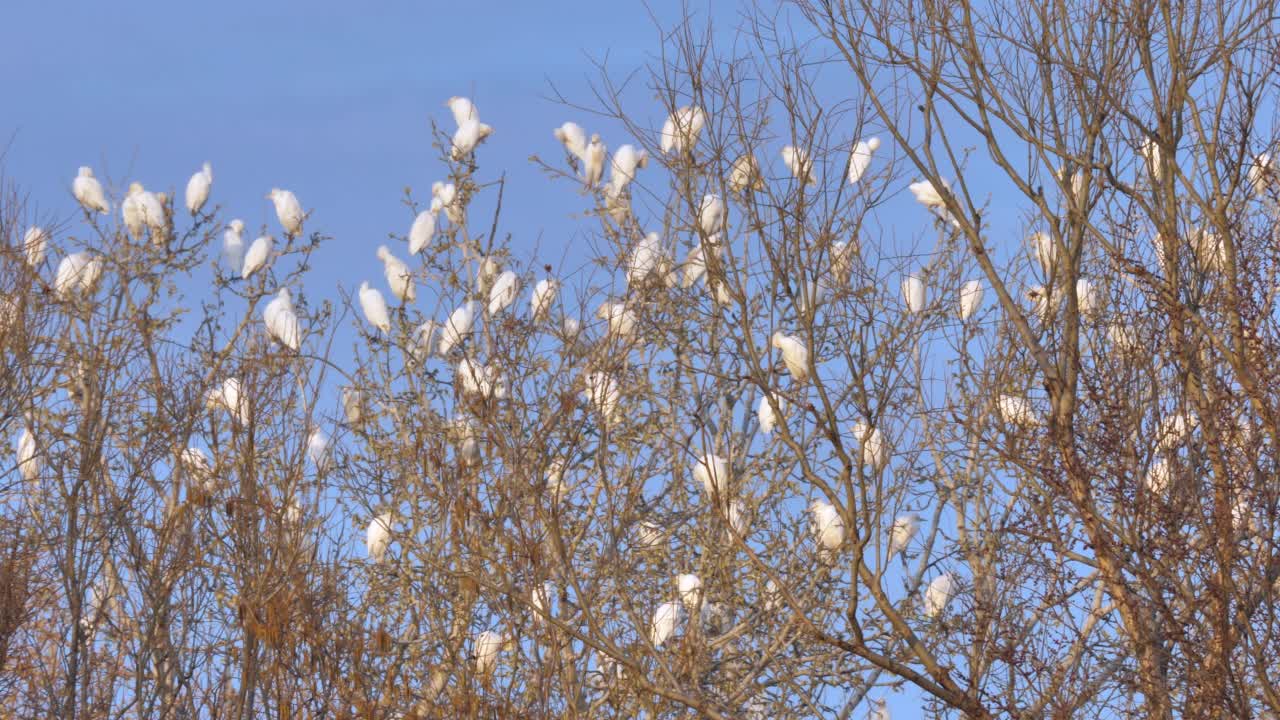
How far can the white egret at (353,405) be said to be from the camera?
8945mm

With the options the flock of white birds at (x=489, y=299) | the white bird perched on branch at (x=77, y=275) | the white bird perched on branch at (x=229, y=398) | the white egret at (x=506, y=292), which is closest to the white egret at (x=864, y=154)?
the flock of white birds at (x=489, y=299)

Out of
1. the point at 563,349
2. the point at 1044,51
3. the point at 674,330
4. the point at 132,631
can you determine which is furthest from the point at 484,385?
the point at 1044,51

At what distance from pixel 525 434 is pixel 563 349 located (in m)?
0.54

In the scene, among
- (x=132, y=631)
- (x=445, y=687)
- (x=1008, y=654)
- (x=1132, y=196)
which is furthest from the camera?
(x=132, y=631)

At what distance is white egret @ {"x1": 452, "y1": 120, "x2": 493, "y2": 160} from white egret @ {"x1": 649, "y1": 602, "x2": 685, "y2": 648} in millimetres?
3527

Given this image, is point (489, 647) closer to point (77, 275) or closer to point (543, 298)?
point (543, 298)

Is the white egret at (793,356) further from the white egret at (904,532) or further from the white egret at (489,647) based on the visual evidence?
the white egret at (489,647)

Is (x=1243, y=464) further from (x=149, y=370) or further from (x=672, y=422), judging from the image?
(x=149, y=370)

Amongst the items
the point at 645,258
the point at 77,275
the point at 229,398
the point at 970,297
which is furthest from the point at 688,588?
the point at 77,275

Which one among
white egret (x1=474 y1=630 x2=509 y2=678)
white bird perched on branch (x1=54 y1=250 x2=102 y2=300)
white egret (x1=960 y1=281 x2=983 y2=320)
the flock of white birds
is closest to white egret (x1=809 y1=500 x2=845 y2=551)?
the flock of white birds

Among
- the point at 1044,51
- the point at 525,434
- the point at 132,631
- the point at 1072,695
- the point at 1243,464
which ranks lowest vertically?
the point at 1072,695

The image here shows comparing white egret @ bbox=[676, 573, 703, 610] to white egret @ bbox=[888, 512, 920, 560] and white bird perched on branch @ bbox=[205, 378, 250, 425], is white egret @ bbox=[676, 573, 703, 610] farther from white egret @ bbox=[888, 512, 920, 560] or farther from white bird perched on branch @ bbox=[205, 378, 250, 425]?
white bird perched on branch @ bbox=[205, 378, 250, 425]

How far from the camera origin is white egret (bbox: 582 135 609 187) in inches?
368

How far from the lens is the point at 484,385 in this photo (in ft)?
25.3
